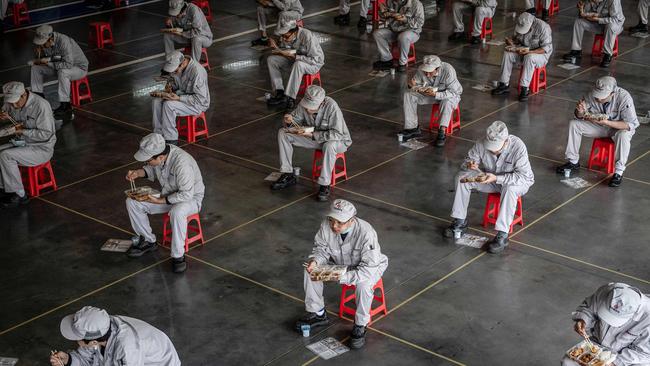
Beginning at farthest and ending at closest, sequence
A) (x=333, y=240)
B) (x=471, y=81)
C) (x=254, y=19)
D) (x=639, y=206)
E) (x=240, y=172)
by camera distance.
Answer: (x=254, y=19) < (x=471, y=81) < (x=240, y=172) < (x=639, y=206) < (x=333, y=240)

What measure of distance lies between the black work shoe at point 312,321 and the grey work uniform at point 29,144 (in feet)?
17.1

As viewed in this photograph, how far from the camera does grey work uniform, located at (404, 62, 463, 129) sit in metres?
13.4

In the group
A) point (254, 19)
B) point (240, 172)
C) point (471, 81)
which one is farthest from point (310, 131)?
point (254, 19)

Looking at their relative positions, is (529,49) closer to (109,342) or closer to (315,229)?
(315,229)

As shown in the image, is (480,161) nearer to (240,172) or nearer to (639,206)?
(639,206)

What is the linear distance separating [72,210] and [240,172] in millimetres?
2523

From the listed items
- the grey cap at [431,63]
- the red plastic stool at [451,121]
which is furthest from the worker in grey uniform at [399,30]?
the grey cap at [431,63]

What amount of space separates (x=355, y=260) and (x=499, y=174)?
272cm

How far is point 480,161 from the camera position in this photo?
10.6m

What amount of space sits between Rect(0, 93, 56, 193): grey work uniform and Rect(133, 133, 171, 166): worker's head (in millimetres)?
2668

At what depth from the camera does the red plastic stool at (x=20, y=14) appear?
70.3 feet

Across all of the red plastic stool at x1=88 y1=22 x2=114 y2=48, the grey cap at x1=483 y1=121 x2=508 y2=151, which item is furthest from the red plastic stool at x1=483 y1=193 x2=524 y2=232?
the red plastic stool at x1=88 y1=22 x2=114 y2=48

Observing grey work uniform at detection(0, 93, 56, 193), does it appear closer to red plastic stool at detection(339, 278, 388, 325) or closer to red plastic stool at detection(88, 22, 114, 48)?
red plastic stool at detection(339, 278, 388, 325)

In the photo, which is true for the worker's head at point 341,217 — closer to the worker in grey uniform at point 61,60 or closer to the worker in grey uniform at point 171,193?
the worker in grey uniform at point 171,193
